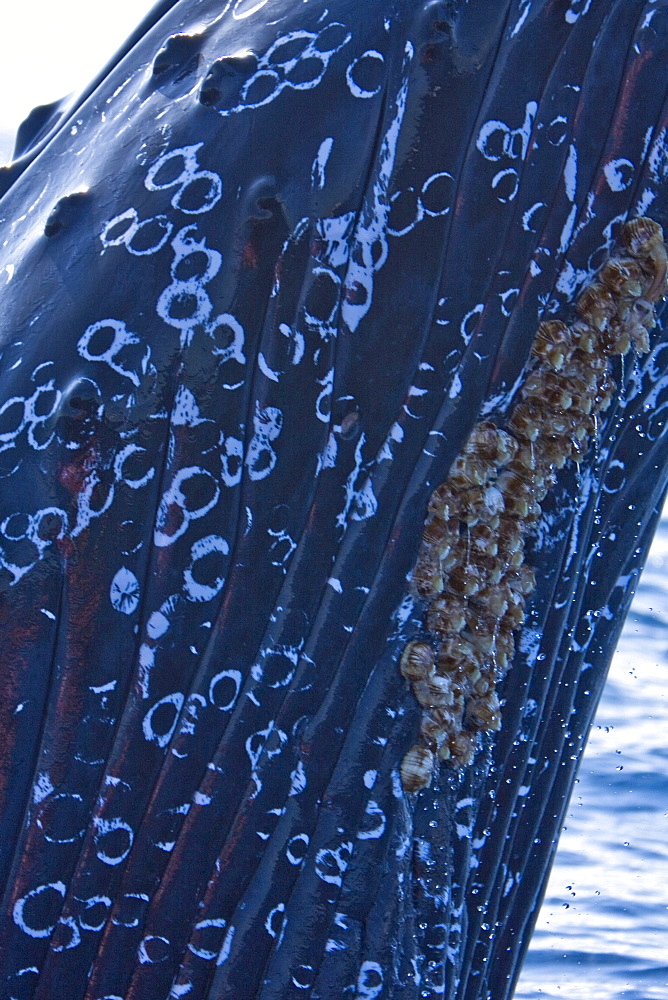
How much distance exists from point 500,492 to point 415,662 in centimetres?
19

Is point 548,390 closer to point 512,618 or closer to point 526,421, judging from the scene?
point 526,421

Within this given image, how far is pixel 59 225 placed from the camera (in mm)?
1025

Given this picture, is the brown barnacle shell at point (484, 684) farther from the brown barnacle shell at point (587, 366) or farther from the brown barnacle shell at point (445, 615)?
the brown barnacle shell at point (587, 366)

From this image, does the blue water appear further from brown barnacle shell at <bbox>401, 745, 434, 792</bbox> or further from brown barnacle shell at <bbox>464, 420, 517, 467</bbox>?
brown barnacle shell at <bbox>464, 420, 517, 467</bbox>

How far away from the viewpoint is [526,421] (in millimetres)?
1134

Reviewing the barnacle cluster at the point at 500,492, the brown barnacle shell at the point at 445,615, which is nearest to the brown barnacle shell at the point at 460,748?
the barnacle cluster at the point at 500,492

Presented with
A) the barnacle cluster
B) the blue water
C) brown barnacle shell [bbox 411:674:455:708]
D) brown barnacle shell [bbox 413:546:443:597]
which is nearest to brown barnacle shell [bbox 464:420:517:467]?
the barnacle cluster

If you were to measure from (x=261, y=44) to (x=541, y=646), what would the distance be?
0.68 m

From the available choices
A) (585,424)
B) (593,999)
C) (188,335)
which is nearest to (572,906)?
(593,999)

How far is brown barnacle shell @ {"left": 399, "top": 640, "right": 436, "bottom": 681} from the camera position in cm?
112

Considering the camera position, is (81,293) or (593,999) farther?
(593,999)

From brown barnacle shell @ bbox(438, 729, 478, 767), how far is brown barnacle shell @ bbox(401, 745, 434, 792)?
2 centimetres

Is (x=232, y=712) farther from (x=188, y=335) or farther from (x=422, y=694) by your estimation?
(x=188, y=335)

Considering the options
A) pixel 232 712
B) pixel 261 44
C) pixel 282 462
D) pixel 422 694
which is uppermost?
pixel 261 44
